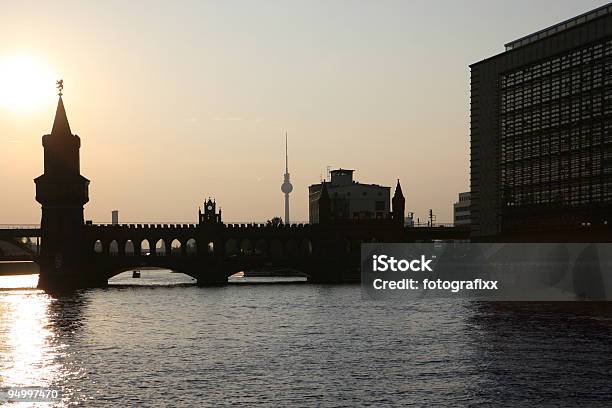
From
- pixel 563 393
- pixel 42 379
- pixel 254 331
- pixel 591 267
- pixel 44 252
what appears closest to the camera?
pixel 563 393

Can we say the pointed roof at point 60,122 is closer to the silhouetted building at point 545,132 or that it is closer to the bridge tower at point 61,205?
the bridge tower at point 61,205

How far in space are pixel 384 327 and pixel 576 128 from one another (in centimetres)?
5504

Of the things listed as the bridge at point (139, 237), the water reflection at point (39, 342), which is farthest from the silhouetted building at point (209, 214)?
the water reflection at point (39, 342)

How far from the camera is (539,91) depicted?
12538cm

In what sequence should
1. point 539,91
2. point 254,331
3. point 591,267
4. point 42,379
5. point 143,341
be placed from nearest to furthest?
point 42,379, point 143,341, point 254,331, point 591,267, point 539,91

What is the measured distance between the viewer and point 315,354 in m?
57.9

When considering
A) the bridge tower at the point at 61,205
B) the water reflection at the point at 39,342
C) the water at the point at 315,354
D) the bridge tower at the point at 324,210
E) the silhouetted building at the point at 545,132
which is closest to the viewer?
the water at the point at 315,354

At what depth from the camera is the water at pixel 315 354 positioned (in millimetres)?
44125

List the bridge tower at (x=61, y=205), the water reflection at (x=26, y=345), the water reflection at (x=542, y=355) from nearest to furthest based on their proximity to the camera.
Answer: the water reflection at (x=542, y=355) → the water reflection at (x=26, y=345) → the bridge tower at (x=61, y=205)

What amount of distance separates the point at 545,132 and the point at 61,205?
238 ft

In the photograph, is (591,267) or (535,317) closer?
(535,317)

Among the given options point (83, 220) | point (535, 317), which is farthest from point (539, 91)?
point (83, 220)

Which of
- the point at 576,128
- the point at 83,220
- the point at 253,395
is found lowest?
the point at 253,395

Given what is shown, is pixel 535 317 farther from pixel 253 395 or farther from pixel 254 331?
pixel 253 395
